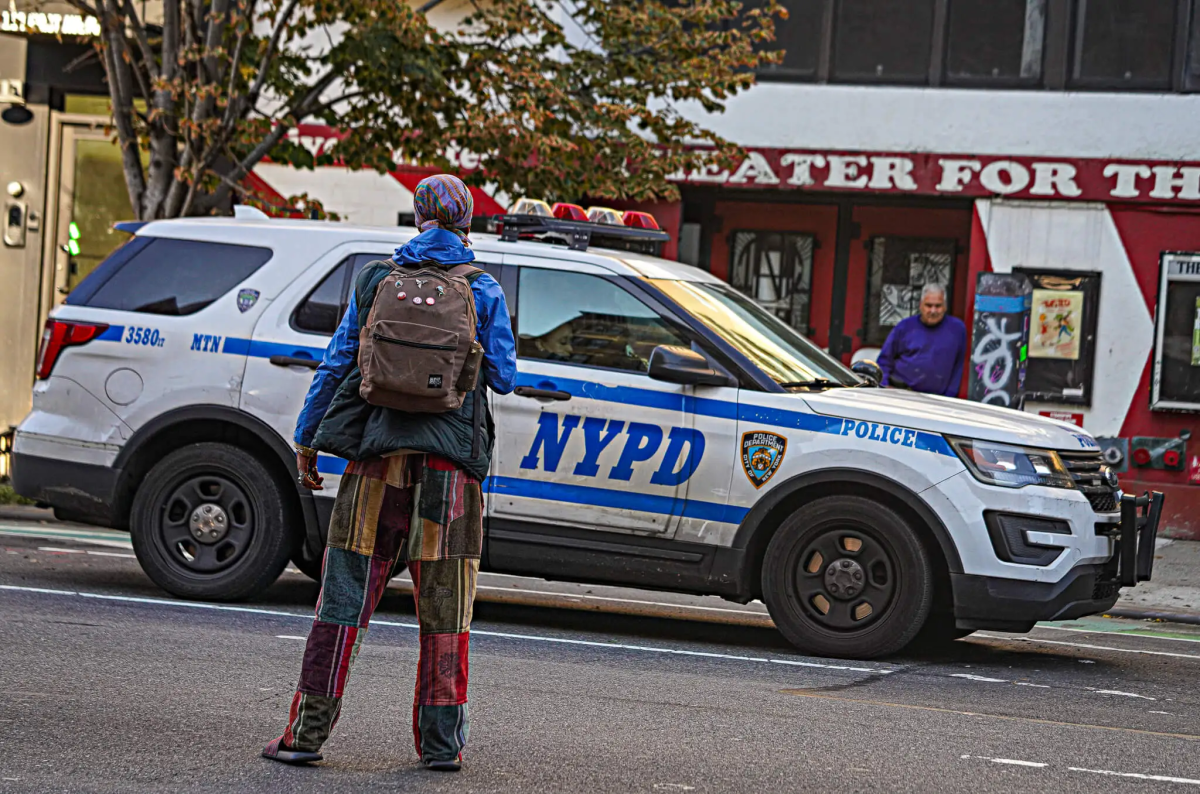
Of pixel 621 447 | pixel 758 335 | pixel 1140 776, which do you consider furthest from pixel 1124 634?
pixel 1140 776

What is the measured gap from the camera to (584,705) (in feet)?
20.9

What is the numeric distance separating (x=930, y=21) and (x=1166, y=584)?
619 cm

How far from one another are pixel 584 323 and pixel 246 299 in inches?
71.4

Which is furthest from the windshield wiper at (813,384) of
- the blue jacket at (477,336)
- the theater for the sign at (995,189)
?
the theater for the sign at (995,189)

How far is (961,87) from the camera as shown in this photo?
1543cm

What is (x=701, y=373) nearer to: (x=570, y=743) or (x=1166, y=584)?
(x=570, y=743)

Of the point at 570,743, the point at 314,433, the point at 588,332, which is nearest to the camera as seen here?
the point at 314,433

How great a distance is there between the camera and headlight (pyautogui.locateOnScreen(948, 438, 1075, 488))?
7.60 m

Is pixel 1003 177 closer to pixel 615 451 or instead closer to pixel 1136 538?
pixel 1136 538

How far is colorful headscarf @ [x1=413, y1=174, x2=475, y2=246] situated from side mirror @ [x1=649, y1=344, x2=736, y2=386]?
256 cm

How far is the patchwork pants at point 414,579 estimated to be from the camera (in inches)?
199

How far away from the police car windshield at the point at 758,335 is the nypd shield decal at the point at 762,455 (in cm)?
32

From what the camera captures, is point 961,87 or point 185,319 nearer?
point 185,319

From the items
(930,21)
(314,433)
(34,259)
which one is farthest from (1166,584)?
(34,259)
